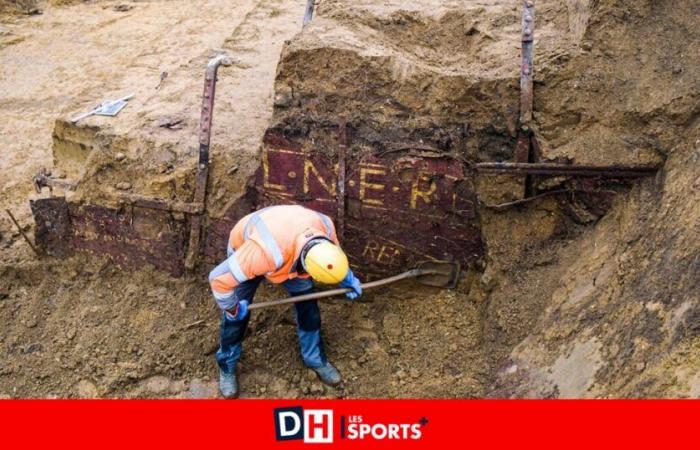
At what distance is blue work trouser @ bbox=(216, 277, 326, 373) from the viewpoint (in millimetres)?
4383

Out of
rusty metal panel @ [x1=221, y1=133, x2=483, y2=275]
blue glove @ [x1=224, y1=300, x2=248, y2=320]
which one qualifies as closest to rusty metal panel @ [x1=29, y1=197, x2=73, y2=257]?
rusty metal panel @ [x1=221, y1=133, x2=483, y2=275]

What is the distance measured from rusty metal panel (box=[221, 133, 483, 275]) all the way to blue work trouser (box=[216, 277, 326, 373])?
563 mm

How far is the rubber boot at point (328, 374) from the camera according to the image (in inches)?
179

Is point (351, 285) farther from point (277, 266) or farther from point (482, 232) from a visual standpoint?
point (482, 232)

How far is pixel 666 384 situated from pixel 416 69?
8.19ft

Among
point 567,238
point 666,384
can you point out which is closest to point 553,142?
point 567,238

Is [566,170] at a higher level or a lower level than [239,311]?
higher

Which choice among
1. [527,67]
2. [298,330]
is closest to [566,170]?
[527,67]

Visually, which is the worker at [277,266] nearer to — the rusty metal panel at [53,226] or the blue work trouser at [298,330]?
the blue work trouser at [298,330]

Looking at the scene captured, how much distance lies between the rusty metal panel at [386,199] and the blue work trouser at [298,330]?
56 centimetres

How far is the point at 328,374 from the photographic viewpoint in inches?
179

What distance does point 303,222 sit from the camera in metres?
4.12

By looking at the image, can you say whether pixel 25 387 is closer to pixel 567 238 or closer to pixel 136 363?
pixel 136 363

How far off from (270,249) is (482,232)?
143 centimetres
